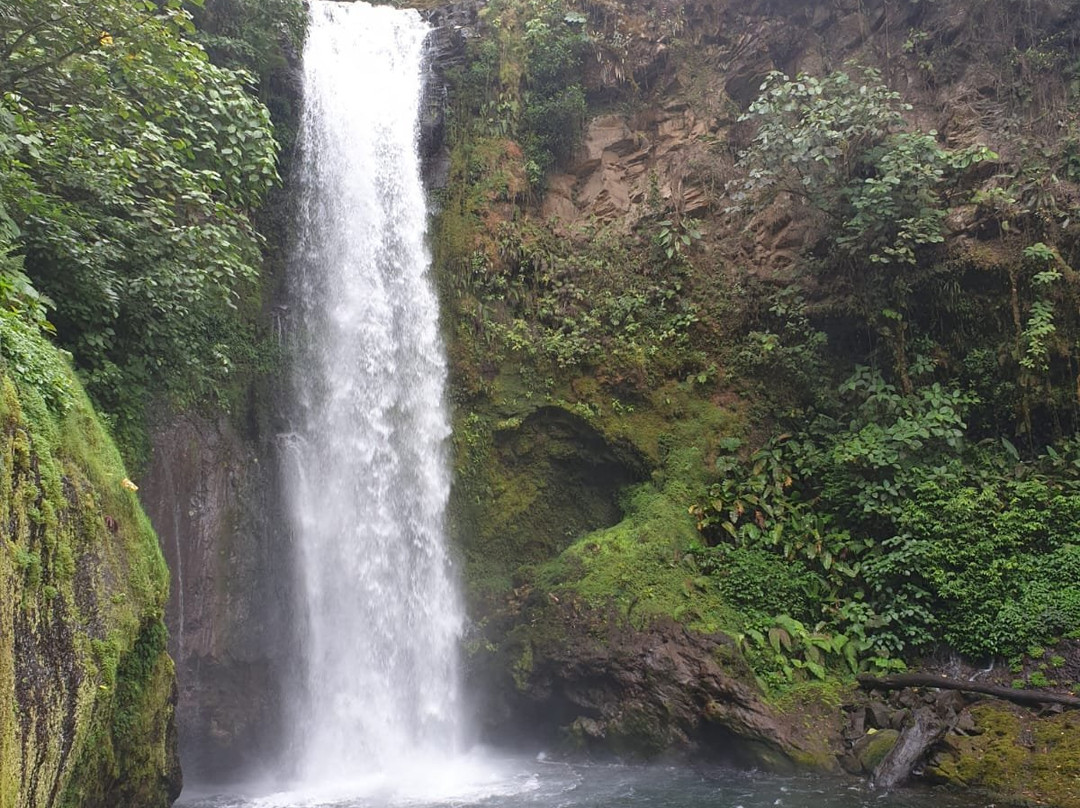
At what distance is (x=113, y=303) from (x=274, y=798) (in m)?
6.22

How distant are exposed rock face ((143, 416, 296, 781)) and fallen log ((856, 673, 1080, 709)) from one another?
7.97m

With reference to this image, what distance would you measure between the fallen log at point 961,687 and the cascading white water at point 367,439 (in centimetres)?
575

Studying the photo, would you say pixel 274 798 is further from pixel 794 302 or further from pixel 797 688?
pixel 794 302

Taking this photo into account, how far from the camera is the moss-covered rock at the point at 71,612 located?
4672 millimetres

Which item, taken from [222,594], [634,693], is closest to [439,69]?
[222,594]

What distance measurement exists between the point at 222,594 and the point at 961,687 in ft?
31.8

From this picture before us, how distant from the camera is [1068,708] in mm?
8820

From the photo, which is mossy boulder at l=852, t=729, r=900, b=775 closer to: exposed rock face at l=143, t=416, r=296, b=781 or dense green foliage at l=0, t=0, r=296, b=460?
exposed rock face at l=143, t=416, r=296, b=781

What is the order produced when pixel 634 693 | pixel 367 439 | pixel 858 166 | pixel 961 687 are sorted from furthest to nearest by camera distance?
1. pixel 858 166
2. pixel 367 439
3. pixel 634 693
4. pixel 961 687

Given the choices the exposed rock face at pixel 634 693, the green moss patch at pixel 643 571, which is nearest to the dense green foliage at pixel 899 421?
the green moss patch at pixel 643 571

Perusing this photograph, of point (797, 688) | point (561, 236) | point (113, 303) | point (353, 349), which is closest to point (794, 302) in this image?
point (561, 236)

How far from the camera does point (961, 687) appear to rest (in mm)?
9453

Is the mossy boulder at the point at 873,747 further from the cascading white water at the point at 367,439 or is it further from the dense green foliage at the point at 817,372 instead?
the cascading white water at the point at 367,439

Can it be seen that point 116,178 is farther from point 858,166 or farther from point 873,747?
point 858,166
